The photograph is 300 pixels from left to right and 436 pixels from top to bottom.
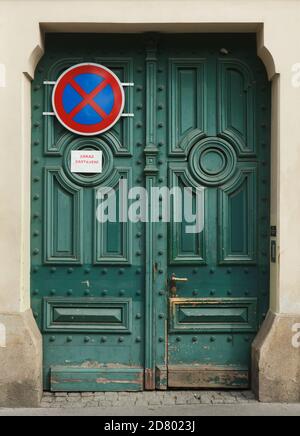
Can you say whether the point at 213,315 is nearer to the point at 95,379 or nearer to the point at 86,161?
the point at 95,379

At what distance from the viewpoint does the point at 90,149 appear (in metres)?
5.79

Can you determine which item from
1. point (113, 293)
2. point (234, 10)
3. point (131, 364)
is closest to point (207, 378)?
point (131, 364)

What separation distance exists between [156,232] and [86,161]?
0.88 m

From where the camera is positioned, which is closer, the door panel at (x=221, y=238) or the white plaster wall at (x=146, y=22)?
the white plaster wall at (x=146, y=22)

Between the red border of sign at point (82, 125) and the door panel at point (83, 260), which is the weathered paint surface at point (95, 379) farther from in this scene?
the red border of sign at point (82, 125)

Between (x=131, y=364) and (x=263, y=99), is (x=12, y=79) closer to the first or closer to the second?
(x=263, y=99)

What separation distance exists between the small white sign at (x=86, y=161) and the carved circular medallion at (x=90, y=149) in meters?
0.03

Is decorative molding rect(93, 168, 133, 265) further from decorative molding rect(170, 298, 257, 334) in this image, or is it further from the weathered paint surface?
the weathered paint surface

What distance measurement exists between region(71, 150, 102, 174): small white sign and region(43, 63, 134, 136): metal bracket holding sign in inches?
7.0

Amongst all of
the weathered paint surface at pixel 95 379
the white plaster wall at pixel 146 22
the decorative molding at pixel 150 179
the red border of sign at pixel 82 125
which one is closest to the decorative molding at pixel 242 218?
the white plaster wall at pixel 146 22

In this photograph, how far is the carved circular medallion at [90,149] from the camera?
5754mm

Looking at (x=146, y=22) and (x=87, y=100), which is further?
(x=87, y=100)

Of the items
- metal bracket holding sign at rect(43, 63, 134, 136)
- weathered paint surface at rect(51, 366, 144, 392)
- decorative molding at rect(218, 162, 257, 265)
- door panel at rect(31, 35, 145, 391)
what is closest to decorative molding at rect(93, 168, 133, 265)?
door panel at rect(31, 35, 145, 391)

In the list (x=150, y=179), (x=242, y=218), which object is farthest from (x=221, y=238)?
(x=150, y=179)
